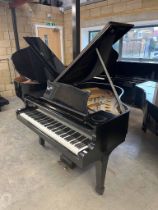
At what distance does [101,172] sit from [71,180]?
518 millimetres

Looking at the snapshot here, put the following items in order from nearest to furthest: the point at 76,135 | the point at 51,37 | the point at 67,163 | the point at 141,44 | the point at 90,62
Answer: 1. the point at 76,135
2. the point at 90,62
3. the point at 67,163
4. the point at 141,44
5. the point at 51,37

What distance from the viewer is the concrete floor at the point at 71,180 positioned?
1.64 meters

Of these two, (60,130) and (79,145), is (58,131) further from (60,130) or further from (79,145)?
(79,145)

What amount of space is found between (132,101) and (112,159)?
3.46 ft

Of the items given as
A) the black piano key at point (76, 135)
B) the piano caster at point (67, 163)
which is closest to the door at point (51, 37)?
the piano caster at point (67, 163)

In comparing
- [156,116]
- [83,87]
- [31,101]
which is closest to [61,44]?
[83,87]

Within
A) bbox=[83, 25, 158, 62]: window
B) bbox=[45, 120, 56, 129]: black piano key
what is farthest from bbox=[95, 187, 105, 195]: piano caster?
bbox=[83, 25, 158, 62]: window

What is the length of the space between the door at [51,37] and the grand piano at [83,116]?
3839 mm

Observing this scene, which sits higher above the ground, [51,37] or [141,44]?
[51,37]

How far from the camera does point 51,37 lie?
5633mm

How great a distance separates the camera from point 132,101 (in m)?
2.77

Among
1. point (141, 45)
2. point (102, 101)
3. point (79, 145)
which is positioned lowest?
point (79, 145)

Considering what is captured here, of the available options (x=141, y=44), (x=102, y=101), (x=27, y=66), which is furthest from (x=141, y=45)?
(x=27, y=66)

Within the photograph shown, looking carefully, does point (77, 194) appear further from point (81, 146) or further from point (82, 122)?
point (82, 122)
